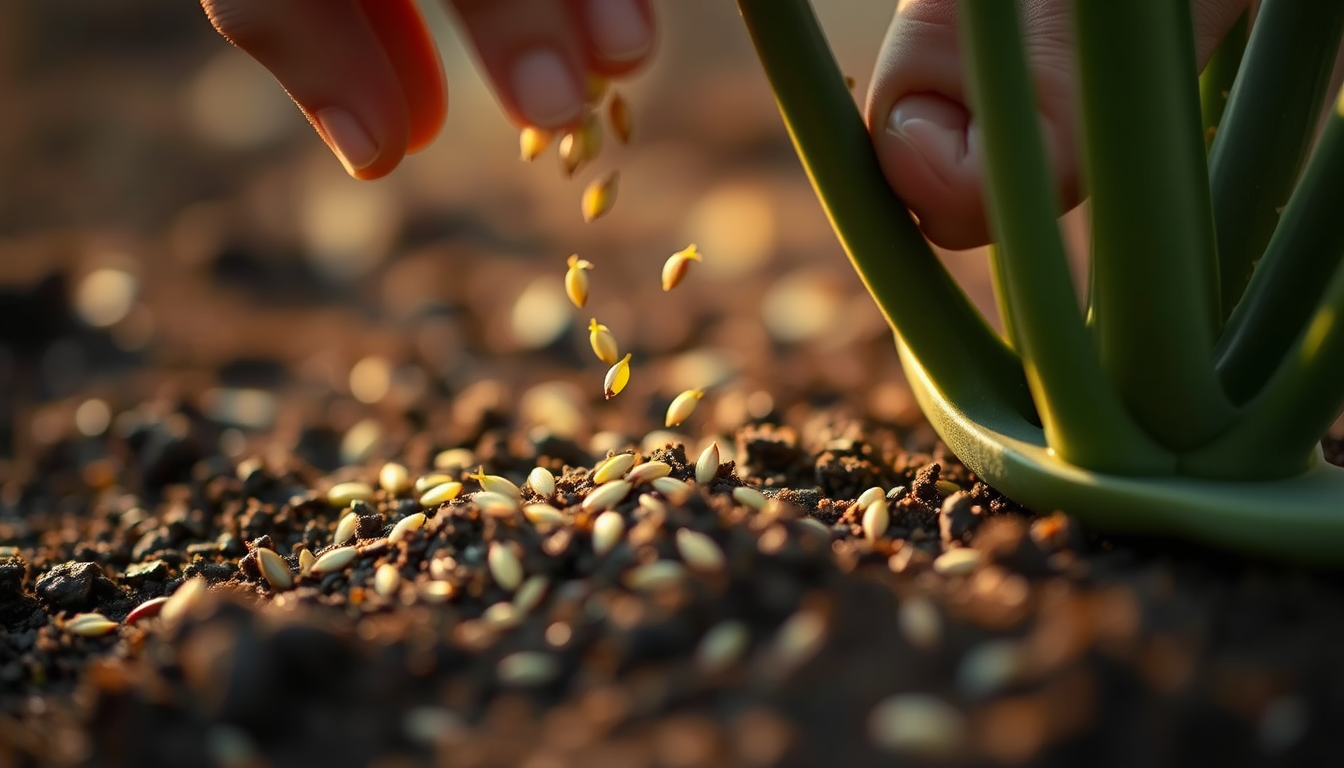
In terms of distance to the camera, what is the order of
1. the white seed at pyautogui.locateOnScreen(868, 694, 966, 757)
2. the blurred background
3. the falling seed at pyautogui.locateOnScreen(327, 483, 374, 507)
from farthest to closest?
1. the blurred background
2. the falling seed at pyautogui.locateOnScreen(327, 483, 374, 507)
3. the white seed at pyautogui.locateOnScreen(868, 694, 966, 757)

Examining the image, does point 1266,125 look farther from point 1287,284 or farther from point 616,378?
point 616,378

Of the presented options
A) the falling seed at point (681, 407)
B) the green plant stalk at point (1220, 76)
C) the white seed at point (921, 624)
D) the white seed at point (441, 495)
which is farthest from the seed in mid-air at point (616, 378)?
the green plant stalk at point (1220, 76)

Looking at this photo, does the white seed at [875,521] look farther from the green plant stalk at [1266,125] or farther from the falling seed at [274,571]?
the falling seed at [274,571]

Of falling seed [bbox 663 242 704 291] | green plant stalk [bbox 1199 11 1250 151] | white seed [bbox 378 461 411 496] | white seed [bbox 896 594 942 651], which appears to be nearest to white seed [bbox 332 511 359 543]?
white seed [bbox 378 461 411 496]

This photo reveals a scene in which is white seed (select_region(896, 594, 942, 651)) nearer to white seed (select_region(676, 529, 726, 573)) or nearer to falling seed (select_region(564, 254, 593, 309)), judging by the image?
white seed (select_region(676, 529, 726, 573))

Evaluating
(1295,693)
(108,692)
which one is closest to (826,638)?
(1295,693)

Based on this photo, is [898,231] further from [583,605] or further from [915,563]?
[583,605]
